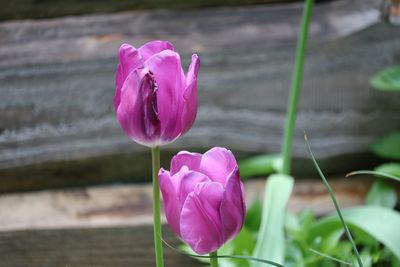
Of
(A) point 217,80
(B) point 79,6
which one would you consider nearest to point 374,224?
(A) point 217,80

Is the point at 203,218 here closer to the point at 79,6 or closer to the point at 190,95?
the point at 190,95

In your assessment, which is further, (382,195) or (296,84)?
(382,195)

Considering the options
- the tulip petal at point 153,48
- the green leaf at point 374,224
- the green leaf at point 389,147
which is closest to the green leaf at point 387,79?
the green leaf at point 389,147

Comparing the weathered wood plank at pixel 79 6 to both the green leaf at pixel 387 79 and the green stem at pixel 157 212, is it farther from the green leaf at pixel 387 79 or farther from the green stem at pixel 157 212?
the green stem at pixel 157 212

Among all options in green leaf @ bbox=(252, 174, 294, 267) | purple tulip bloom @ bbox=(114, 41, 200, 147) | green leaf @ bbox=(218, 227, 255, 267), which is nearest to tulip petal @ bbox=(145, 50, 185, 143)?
purple tulip bloom @ bbox=(114, 41, 200, 147)

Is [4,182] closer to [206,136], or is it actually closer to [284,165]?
[206,136]

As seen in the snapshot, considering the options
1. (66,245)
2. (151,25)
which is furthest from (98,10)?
(66,245)

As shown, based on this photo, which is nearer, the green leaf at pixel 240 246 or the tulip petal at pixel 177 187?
the tulip petal at pixel 177 187
